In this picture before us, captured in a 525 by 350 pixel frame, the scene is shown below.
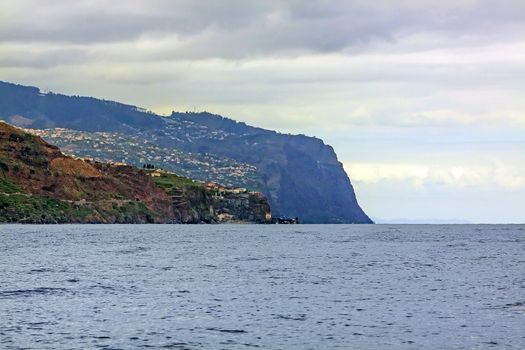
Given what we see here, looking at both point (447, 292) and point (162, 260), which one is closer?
point (447, 292)

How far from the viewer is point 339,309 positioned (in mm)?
82562

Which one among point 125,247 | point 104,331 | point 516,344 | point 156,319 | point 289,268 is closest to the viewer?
point 516,344

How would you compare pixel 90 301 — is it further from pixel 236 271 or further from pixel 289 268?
pixel 289 268

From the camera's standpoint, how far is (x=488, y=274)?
427 feet

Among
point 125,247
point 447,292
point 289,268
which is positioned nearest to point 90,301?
point 447,292

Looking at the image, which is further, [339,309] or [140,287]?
[140,287]

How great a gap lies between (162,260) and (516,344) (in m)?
101

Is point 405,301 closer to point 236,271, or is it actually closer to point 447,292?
point 447,292

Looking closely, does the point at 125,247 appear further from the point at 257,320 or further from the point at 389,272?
the point at 257,320

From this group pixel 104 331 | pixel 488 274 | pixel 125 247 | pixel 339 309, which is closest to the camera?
pixel 104 331

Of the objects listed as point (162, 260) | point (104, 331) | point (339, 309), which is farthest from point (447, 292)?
point (162, 260)

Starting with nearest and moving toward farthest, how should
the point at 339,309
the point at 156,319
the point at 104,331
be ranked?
the point at 104,331
the point at 156,319
the point at 339,309

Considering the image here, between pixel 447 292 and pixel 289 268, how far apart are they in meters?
43.3

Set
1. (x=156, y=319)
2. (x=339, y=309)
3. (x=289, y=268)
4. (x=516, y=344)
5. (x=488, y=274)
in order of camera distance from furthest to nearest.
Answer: (x=289, y=268) < (x=488, y=274) < (x=339, y=309) < (x=156, y=319) < (x=516, y=344)
